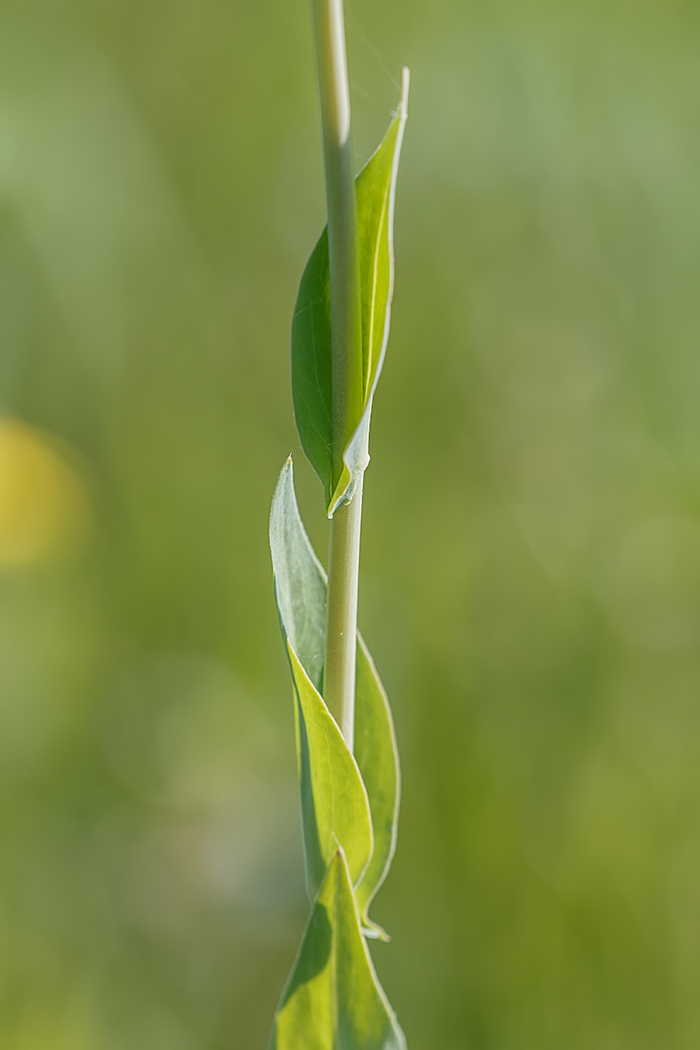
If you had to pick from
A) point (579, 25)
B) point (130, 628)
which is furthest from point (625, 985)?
point (579, 25)

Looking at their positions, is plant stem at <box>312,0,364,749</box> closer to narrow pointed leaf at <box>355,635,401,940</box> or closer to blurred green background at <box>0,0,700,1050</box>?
narrow pointed leaf at <box>355,635,401,940</box>

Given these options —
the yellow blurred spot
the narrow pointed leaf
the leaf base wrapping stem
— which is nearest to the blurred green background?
the yellow blurred spot

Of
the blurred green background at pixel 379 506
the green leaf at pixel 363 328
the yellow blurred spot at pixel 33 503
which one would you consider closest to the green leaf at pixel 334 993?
the green leaf at pixel 363 328

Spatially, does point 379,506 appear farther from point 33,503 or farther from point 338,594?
point 338,594

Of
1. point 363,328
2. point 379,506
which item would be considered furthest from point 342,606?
point 379,506

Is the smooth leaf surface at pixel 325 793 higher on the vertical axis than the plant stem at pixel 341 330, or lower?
lower

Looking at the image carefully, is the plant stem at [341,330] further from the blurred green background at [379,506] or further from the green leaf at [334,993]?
the blurred green background at [379,506]

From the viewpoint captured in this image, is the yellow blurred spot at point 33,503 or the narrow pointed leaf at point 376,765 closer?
the narrow pointed leaf at point 376,765
